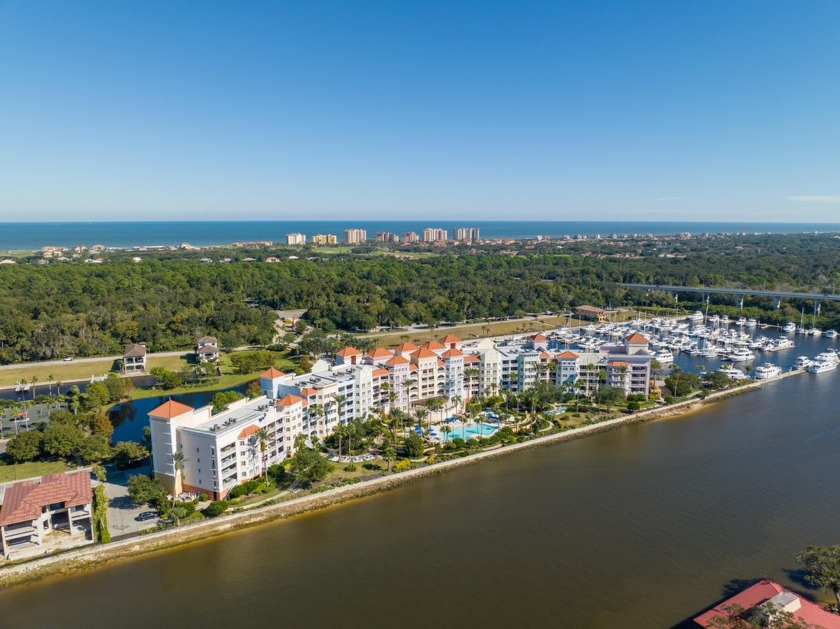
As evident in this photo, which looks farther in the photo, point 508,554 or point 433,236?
point 433,236

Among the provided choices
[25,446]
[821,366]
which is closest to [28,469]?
[25,446]

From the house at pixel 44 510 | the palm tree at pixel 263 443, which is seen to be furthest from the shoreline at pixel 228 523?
the palm tree at pixel 263 443

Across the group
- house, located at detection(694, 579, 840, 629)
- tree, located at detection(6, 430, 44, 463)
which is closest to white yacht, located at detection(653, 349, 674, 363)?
house, located at detection(694, 579, 840, 629)

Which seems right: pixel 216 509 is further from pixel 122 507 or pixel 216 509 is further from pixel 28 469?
pixel 28 469

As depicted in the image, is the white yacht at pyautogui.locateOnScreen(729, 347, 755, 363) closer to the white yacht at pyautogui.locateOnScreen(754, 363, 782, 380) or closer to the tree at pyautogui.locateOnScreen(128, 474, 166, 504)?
the white yacht at pyautogui.locateOnScreen(754, 363, 782, 380)

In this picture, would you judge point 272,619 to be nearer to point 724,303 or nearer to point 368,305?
point 368,305

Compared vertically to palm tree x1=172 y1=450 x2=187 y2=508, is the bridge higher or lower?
higher
